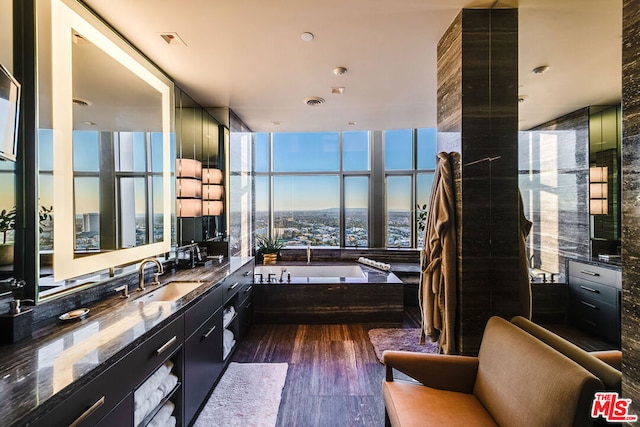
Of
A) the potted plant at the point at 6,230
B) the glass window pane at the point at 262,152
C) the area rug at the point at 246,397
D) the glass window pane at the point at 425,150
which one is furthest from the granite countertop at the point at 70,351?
the glass window pane at the point at 425,150

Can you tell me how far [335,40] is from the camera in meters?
2.10

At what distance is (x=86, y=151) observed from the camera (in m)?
1.74

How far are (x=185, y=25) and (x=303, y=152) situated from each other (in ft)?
12.2

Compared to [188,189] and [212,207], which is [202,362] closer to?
[188,189]

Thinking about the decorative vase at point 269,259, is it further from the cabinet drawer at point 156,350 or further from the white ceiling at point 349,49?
the cabinet drawer at point 156,350

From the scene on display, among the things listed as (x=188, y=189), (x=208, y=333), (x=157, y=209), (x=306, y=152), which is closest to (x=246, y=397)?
(x=208, y=333)

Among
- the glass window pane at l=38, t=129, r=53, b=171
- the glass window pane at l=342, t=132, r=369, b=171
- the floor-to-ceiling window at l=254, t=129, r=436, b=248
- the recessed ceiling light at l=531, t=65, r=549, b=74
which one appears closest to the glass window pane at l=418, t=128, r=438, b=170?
the floor-to-ceiling window at l=254, t=129, r=436, b=248

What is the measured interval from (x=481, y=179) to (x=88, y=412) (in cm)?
215

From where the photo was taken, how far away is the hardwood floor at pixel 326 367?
2.01 metres

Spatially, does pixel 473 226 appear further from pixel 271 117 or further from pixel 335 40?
pixel 271 117

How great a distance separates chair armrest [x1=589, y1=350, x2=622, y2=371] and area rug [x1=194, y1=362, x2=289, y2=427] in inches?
73.1

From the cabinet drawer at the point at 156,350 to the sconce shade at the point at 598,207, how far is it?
6.32 ft

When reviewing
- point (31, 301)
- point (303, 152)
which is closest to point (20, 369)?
point (31, 301)

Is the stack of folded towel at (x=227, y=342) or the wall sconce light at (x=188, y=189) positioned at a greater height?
the wall sconce light at (x=188, y=189)
